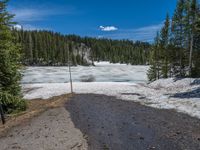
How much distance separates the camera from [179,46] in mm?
42281

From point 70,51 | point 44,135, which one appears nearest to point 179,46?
point 44,135

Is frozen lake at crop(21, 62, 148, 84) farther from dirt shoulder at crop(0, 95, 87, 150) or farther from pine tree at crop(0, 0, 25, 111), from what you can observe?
dirt shoulder at crop(0, 95, 87, 150)

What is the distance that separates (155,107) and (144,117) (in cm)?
386

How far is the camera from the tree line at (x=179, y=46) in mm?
37562

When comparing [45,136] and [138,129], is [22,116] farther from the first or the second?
[138,129]

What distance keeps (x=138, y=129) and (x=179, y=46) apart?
110 ft

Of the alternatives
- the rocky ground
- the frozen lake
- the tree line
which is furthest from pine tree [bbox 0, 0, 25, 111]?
the tree line

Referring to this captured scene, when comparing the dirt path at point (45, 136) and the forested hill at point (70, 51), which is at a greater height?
the forested hill at point (70, 51)

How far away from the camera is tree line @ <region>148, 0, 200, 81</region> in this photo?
123ft

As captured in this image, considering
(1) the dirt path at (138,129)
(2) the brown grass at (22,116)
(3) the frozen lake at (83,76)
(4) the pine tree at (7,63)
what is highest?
(4) the pine tree at (7,63)

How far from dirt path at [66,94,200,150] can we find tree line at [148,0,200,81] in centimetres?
2491

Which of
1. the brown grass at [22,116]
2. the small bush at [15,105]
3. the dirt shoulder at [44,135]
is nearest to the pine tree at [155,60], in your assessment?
the brown grass at [22,116]

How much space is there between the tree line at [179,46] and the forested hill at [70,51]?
31395 mm

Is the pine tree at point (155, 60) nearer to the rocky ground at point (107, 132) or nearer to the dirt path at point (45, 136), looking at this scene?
the rocky ground at point (107, 132)
